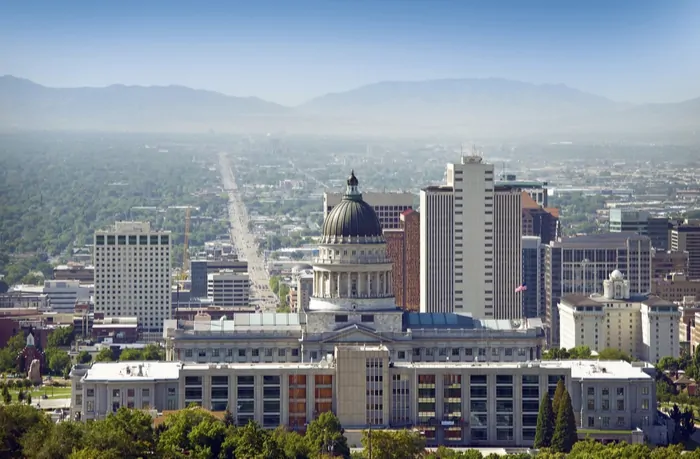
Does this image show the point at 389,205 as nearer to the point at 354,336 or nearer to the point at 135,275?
the point at 135,275

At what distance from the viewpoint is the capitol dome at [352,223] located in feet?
437

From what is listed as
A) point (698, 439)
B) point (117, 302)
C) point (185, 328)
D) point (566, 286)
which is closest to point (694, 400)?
point (698, 439)

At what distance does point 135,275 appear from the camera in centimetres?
19575

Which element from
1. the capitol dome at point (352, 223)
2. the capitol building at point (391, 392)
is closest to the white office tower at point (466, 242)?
the capitol dome at point (352, 223)

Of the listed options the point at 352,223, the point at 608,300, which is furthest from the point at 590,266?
the point at 352,223

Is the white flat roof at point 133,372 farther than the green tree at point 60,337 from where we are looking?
No

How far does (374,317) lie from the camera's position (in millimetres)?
130625

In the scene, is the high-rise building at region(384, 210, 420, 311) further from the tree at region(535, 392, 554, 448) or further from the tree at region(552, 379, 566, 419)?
the tree at region(535, 392, 554, 448)

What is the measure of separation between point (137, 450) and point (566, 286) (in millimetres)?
95278

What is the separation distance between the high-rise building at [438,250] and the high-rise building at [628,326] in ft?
30.9

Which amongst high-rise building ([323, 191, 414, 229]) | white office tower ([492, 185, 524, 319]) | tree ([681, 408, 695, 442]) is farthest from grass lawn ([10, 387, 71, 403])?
high-rise building ([323, 191, 414, 229])

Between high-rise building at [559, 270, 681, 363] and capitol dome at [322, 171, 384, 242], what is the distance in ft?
99.0

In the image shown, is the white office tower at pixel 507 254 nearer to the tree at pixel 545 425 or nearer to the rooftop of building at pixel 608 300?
the rooftop of building at pixel 608 300

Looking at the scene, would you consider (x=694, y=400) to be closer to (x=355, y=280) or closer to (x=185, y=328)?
(x=355, y=280)
